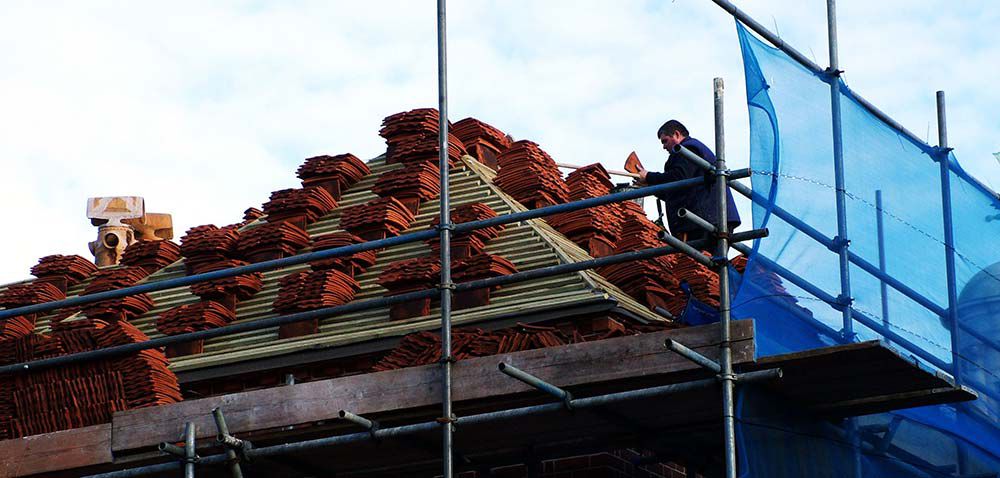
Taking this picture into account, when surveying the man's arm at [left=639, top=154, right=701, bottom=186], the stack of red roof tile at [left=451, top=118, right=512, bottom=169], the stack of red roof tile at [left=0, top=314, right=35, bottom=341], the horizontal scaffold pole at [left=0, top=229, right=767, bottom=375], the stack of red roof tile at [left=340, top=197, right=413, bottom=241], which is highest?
the stack of red roof tile at [left=451, top=118, right=512, bottom=169]

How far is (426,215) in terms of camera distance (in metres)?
18.3

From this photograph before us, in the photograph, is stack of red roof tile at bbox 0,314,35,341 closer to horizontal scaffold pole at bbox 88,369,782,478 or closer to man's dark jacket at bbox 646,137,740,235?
horizontal scaffold pole at bbox 88,369,782,478

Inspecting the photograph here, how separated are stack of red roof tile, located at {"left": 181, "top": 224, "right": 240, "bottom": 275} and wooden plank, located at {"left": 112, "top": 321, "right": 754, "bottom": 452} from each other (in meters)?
4.58

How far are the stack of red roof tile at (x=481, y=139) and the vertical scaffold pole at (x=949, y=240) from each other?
5.86m

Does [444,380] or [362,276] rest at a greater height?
[362,276]

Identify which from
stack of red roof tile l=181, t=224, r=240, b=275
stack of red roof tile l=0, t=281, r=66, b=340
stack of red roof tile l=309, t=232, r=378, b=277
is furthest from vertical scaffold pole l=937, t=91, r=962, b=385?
stack of red roof tile l=0, t=281, r=66, b=340

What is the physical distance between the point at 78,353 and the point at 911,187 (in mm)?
6742

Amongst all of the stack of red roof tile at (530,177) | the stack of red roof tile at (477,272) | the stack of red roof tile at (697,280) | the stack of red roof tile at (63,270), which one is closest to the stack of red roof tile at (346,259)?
the stack of red roof tile at (530,177)

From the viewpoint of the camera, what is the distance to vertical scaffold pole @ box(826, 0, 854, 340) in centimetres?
1286

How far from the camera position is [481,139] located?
64.3 ft

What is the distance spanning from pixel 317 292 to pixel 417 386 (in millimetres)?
3758

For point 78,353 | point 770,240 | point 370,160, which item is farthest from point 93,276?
point 770,240

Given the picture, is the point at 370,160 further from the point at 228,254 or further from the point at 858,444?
the point at 858,444

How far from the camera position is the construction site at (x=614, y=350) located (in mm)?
12836
